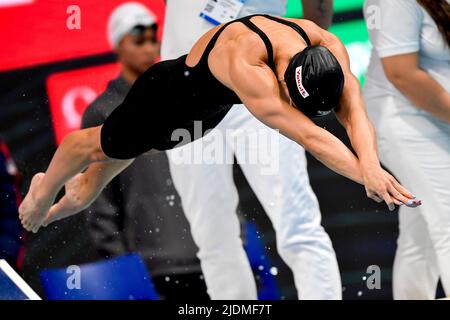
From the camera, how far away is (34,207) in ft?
11.8

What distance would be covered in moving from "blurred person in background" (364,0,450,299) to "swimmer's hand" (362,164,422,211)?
2.89 feet

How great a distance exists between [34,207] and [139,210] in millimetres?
386

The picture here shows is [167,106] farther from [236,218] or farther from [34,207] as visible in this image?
[34,207]

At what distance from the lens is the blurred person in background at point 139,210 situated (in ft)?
11.9

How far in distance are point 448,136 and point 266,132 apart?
61 cm

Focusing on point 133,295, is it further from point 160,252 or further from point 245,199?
point 245,199

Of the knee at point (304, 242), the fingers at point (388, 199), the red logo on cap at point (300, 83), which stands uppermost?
the red logo on cap at point (300, 83)

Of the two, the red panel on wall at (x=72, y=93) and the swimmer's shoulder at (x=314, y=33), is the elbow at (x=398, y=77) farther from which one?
the red panel on wall at (x=72, y=93)

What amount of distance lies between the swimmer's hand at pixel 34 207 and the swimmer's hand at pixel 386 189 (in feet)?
4.68

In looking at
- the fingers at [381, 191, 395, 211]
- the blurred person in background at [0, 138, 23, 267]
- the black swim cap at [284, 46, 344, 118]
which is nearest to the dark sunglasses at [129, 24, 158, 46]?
the blurred person in background at [0, 138, 23, 267]

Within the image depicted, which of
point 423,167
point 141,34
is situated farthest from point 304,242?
point 141,34

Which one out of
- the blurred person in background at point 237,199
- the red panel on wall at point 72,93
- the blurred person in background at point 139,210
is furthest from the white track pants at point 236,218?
the red panel on wall at point 72,93
